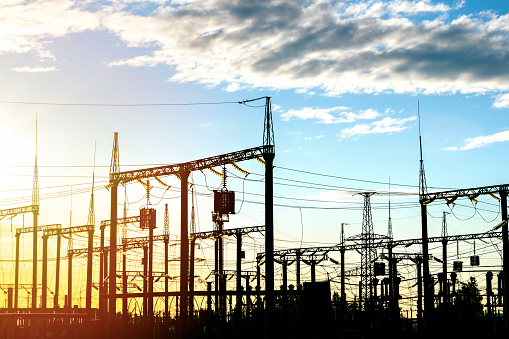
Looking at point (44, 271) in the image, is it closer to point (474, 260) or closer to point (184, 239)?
point (184, 239)

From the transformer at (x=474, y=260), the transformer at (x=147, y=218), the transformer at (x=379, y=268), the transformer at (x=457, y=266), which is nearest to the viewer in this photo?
the transformer at (x=147, y=218)

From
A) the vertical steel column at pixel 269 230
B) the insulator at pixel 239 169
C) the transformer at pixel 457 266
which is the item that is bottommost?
the transformer at pixel 457 266

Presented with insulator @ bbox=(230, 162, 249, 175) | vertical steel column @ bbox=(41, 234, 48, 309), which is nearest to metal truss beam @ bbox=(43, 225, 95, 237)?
vertical steel column @ bbox=(41, 234, 48, 309)

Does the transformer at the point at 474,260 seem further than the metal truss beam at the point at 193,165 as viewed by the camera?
Yes

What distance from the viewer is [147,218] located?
168 ft

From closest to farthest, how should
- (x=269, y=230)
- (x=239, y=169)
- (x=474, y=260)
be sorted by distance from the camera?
(x=269, y=230)
(x=239, y=169)
(x=474, y=260)

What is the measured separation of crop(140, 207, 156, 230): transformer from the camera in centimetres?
5122

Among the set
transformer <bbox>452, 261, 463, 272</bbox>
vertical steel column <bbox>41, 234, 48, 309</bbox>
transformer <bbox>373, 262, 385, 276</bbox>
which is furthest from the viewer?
transformer <bbox>452, 261, 463, 272</bbox>

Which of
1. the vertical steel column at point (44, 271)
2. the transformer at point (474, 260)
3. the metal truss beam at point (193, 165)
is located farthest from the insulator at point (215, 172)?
the transformer at point (474, 260)

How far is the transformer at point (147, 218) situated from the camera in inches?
2016

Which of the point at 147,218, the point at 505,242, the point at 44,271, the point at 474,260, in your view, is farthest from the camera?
the point at 474,260

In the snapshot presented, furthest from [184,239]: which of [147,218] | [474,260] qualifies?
[474,260]

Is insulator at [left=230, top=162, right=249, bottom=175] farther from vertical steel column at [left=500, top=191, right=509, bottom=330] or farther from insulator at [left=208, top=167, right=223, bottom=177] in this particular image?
vertical steel column at [left=500, top=191, right=509, bottom=330]

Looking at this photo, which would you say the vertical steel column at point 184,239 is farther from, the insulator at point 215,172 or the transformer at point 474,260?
the transformer at point 474,260
